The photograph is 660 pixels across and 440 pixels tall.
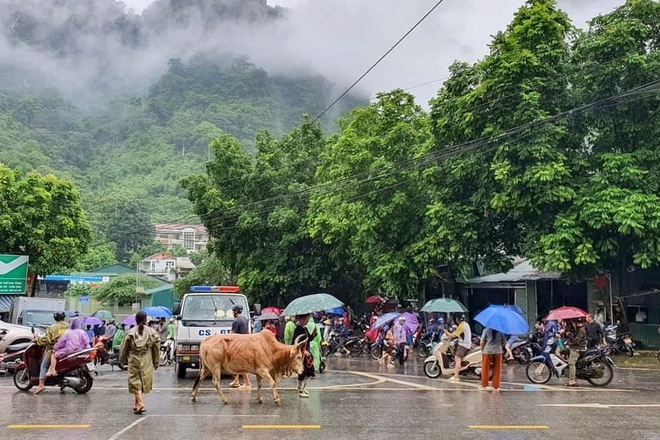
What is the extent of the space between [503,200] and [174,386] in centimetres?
1194

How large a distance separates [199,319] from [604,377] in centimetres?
995

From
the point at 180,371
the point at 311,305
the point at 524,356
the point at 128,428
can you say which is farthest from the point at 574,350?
the point at 128,428

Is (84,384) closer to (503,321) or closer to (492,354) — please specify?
(492,354)

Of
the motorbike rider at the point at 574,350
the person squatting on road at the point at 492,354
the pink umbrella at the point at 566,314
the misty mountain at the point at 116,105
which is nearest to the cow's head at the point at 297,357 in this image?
the person squatting on road at the point at 492,354

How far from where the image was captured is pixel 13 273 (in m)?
30.2

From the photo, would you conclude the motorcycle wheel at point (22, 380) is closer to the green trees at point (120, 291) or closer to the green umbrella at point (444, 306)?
the green umbrella at point (444, 306)

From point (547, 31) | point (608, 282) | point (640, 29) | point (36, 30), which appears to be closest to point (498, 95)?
point (547, 31)

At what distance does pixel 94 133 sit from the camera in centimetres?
12900

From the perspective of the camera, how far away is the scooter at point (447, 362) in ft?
51.1

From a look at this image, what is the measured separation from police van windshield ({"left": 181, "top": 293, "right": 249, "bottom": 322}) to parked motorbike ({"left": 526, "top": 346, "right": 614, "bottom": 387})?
24.5ft

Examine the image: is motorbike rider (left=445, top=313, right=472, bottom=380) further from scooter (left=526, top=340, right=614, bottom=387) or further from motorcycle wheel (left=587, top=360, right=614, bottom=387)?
motorcycle wheel (left=587, top=360, right=614, bottom=387)

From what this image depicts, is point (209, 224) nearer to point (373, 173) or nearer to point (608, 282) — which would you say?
point (373, 173)

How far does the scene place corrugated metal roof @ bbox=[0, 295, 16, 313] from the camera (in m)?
31.3

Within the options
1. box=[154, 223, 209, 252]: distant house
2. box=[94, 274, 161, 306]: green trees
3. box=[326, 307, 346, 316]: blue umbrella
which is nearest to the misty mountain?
box=[94, 274, 161, 306]: green trees
